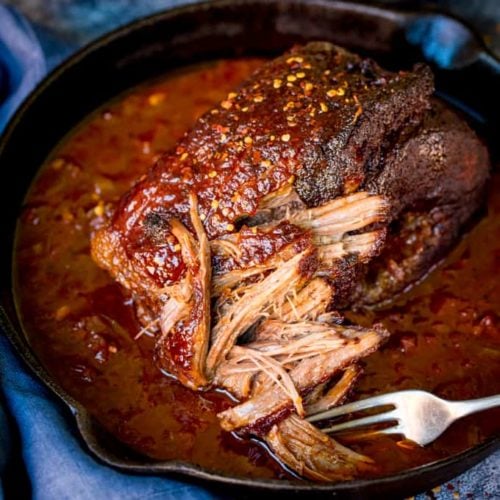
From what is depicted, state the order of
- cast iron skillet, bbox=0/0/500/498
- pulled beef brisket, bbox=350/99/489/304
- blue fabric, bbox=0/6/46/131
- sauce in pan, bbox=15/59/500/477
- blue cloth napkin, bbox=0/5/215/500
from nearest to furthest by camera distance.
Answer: blue cloth napkin, bbox=0/5/215/500, sauce in pan, bbox=15/59/500/477, pulled beef brisket, bbox=350/99/489/304, cast iron skillet, bbox=0/0/500/498, blue fabric, bbox=0/6/46/131

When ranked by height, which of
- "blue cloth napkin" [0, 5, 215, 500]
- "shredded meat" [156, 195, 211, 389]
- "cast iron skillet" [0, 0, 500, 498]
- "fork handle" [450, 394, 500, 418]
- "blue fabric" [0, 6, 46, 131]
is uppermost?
"blue fabric" [0, 6, 46, 131]

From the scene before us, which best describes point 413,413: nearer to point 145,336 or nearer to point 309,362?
point 309,362

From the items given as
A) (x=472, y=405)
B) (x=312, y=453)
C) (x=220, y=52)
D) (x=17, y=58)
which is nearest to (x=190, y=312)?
(x=312, y=453)

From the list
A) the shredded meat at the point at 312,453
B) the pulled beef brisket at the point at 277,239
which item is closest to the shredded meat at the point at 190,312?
the pulled beef brisket at the point at 277,239

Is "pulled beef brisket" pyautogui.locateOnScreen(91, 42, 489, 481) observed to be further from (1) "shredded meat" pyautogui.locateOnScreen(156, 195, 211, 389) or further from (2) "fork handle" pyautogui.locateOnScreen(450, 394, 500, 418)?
(2) "fork handle" pyautogui.locateOnScreen(450, 394, 500, 418)

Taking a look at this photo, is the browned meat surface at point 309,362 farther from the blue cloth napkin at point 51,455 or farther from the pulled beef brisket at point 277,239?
the blue cloth napkin at point 51,455

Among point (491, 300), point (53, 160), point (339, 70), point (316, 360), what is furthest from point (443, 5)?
point (316, 360)

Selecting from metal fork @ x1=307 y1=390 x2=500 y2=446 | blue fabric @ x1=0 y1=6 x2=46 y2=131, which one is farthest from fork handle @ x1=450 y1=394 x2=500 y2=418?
blue fabric @ x1=0 y1=6 x2=46 y2=131
